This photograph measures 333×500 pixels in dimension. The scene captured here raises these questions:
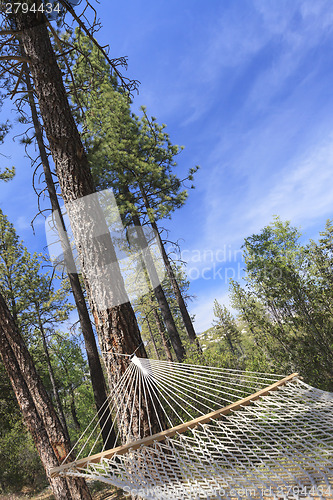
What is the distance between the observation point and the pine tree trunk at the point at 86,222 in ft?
6.07

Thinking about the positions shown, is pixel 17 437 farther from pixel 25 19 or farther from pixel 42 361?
pixel 25 19

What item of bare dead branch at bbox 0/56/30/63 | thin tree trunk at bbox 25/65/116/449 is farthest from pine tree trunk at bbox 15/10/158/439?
thin tree trunk at bbox 25/65/116/449

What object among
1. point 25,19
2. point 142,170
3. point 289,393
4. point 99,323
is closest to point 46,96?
point 25,19

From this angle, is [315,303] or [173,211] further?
[173,211]

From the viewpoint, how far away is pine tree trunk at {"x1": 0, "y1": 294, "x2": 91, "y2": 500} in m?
3.30

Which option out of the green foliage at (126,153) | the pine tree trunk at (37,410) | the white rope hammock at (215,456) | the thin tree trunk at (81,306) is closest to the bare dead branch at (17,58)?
the thin tree trunk at (81,306)

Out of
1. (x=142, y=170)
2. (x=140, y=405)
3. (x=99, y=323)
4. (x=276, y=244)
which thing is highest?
(x=142, y=170)

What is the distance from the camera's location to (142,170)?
7191 mm

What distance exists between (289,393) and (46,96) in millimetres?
2646

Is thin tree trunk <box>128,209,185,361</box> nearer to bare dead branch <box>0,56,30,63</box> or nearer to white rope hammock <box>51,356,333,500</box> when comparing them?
white rope hammock <box>51,356,333,500</box>

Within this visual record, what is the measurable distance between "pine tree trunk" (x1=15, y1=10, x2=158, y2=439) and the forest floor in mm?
4750

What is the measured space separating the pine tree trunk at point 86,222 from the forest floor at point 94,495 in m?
4.75

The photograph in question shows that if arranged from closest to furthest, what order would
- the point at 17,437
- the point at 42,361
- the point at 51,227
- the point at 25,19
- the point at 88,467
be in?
the point at 88,467 → the point at 25,19 → the point at 51,227 → the point at 17,437 → the point at 42,361

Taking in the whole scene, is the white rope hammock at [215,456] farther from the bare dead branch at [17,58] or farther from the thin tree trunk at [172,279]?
the thin tree trunk at [172,279]
